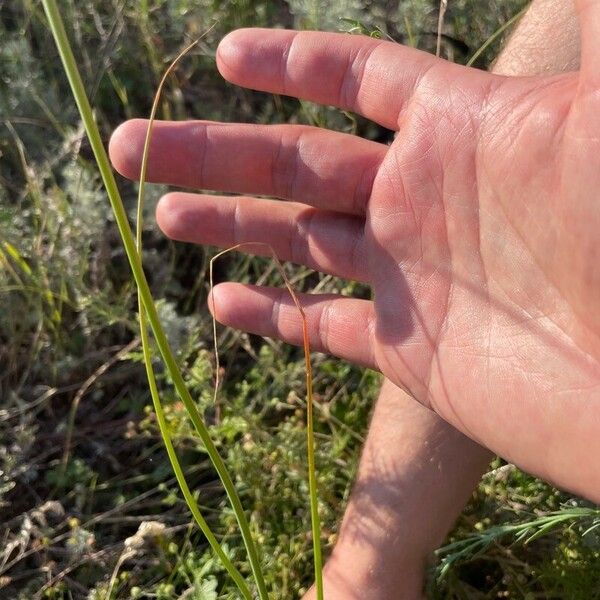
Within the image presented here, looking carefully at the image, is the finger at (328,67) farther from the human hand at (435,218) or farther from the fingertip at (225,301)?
the fingertip at (225,301)

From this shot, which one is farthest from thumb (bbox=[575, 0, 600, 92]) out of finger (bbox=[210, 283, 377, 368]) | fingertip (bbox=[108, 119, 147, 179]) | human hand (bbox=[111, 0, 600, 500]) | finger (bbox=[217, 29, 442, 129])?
fingertip (bbox=[108, 119, 147, 179])

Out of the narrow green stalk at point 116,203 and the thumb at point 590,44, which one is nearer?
the narrow green stalk at point 116,203

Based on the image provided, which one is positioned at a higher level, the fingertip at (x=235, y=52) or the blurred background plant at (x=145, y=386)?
the fingertip at (x=235, y=52)

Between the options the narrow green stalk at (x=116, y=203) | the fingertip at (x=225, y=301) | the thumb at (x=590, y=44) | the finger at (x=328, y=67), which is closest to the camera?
the narrow green stalk at (x=116, y=203)

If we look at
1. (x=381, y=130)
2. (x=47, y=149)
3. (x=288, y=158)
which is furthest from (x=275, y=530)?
(x=47, y=149)

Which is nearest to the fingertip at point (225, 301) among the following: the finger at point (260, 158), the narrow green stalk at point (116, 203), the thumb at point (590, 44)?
the finger at point (260, 158)

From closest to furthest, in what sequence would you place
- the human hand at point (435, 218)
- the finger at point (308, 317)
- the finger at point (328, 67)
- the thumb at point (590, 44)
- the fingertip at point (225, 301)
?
the thumb at point (590, 44)
the human hand at point (435, 218)
the finger at point (328, 67)
the finger at point (308, 317)
the fingertip at point (225, 301)

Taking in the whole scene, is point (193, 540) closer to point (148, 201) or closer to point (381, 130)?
point (148, 201)

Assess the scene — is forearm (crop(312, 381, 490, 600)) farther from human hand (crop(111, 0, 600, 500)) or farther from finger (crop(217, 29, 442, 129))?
finger (crop(217, 29, 442, 129))
